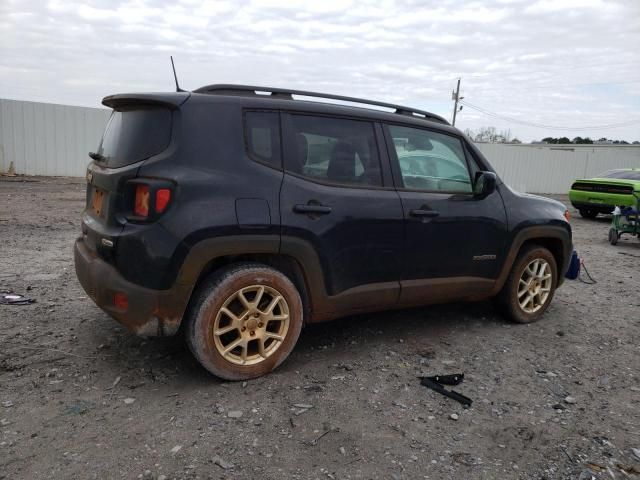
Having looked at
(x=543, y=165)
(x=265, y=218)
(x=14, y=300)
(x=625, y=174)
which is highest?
(x=543, y=165)

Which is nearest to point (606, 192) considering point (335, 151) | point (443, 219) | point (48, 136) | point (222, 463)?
point (443, 219)

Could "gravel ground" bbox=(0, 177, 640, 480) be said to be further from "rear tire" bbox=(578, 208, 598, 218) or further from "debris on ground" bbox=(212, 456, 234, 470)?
"rear tire" bbox=(578, 208, 598, 218)

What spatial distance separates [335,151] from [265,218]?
30.9 inches

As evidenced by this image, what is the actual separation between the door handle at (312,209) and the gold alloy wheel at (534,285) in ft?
7.35

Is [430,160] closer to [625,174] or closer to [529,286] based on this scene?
[529,286]

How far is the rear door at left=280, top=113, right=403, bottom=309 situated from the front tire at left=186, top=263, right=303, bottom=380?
32 cm

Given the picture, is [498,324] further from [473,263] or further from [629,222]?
[629,222]

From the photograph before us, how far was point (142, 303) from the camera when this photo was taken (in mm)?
3029

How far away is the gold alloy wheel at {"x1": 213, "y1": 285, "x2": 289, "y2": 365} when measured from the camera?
10.7ft

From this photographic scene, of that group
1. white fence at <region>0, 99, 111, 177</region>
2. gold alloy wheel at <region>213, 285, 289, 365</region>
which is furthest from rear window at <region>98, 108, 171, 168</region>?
white fence at <region>0, 99, 111, 177</region>

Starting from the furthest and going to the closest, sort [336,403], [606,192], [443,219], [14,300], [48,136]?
[48,136], [606,192], [14,300], [443,219], [336,403]

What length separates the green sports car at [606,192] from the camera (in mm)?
13094

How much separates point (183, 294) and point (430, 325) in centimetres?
241

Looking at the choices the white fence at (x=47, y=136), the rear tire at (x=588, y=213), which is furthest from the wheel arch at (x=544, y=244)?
the white fence at (x=47, y=136)
